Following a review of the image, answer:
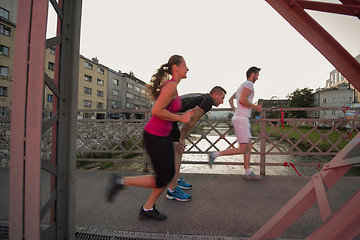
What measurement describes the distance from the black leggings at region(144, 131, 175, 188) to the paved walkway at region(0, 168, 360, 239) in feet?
1.86

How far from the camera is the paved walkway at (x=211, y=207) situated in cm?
183

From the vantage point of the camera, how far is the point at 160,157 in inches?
68.3

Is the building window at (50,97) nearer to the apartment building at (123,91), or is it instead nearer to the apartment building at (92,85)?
the apartment building at (92,85)

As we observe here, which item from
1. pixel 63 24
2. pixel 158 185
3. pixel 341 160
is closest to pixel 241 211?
pixel 158 185

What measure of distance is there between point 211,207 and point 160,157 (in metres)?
1.12

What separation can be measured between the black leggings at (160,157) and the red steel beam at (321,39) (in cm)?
149

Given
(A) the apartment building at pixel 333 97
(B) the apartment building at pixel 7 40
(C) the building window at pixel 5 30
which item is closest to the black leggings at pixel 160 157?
(B) the apartment building at pixel 7 40

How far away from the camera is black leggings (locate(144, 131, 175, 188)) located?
174cm

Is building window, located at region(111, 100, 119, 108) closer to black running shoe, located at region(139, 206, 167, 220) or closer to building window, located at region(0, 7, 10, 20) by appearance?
building window, located at region(0, 7, 10, 20)

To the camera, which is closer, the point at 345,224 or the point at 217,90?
the point at 345,224

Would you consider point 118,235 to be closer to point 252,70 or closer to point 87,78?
point 252,70

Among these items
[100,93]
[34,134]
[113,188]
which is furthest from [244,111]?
[100,93]

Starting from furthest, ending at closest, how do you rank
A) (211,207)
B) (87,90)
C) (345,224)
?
(87,90) < (211,207) < (345,224)

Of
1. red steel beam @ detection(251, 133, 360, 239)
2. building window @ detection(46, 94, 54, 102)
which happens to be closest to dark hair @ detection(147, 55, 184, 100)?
building window @ detection(46, 94, 54, 102)
